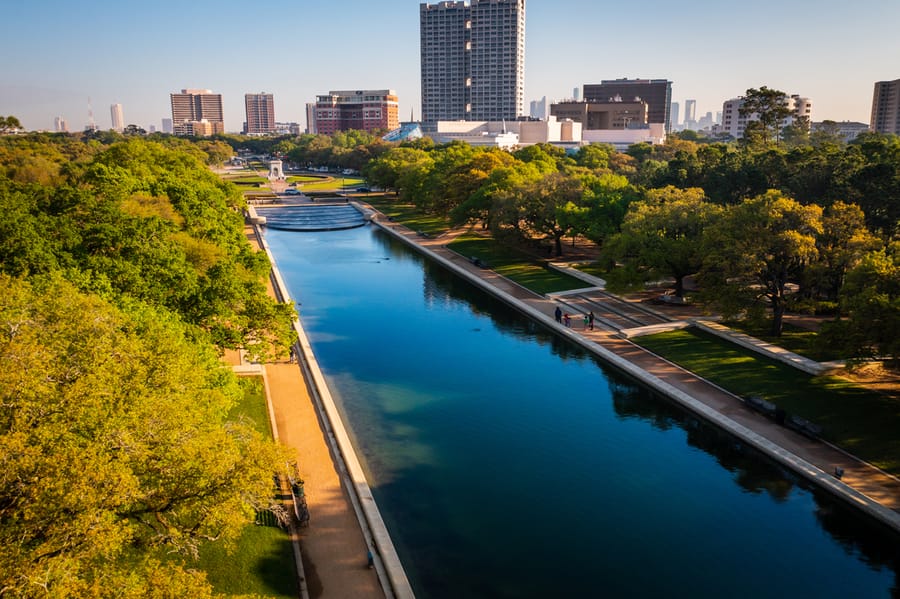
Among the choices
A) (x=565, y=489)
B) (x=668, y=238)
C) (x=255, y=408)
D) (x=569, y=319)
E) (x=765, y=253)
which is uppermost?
(x=765, y=253)

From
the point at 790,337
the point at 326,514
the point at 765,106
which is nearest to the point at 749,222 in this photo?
the point at 790,337

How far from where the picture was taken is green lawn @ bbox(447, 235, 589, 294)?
53719 millimetres

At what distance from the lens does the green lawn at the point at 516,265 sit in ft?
176

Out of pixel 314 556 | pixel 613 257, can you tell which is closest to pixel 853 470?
pixel 314 556

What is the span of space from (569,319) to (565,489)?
1963cm

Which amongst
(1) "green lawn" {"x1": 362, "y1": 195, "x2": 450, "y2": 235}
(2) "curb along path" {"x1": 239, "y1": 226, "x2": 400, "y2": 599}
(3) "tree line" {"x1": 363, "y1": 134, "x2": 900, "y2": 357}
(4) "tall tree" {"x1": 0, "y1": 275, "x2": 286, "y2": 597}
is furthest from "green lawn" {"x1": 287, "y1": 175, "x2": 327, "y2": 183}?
(4) "tall tree" {"x1": 0, "y1": 275, "x2": 286, "y2": 597}

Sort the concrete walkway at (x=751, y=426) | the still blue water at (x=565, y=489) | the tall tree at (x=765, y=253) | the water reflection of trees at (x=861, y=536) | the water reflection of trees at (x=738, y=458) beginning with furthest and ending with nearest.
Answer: the tall tree at (x=765, y=253), the concrete walkway at (x=751, y=426), the water reflection of trees at (x=738, y=458), the water reflection of trees at (x=861, y=536), the still blue water at (x=565, y=489)

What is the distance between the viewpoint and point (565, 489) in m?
25.2

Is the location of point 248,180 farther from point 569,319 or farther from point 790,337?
point 790,337

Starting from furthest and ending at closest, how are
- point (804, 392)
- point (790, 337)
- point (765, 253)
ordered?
point (790, 337)
point (765, 253)
point (804, 392)

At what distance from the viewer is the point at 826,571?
20.5 m

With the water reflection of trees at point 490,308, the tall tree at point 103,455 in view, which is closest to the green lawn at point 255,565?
the tall tree at point 103,455

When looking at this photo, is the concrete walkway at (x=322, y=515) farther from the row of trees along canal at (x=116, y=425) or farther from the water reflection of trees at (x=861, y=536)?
the water reflection of trees at (x=861, y=536)

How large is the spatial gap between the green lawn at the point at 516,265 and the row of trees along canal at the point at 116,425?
2823cm
